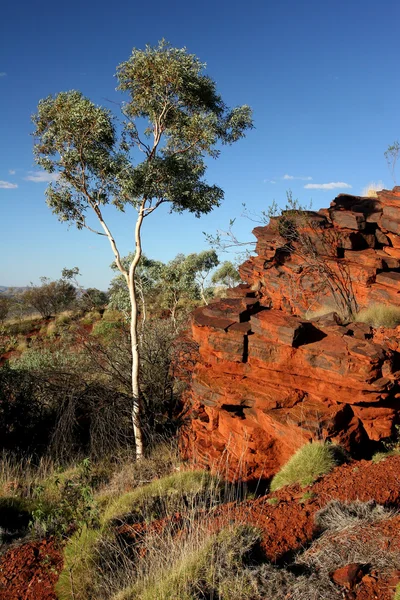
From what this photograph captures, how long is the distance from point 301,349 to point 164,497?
354 cm

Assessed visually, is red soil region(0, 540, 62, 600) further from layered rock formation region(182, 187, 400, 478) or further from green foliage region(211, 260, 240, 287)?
green foliage region(211, 260, 240, 287)

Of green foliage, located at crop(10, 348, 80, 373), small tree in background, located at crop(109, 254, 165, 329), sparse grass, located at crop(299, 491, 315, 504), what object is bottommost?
sparse grass, located at crop(299, 491, 315, 504)

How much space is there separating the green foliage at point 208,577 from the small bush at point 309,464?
2.52m

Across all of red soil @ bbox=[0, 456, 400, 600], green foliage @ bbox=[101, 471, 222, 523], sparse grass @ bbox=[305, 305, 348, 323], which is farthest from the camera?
sparse grass @ bbox=[305, 305, 348, 323]

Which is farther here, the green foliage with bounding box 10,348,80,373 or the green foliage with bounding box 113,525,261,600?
the green foliage with bounding box 10,348,80,373

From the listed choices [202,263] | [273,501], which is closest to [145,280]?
[202,263]

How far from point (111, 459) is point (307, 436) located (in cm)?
539

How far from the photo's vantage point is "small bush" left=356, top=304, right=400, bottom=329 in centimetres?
843

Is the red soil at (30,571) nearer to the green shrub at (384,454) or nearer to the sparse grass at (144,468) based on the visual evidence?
the sparse grass at (144,468)

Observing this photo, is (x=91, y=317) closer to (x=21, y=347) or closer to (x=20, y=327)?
(x=20, y=327)

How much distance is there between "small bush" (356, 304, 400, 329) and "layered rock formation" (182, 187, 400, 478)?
25 cm

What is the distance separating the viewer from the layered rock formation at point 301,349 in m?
7.71

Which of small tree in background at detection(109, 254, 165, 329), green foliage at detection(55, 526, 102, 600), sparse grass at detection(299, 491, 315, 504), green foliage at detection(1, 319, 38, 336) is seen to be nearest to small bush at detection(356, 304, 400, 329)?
sparse grass at detection(299, 491, 315, 504)

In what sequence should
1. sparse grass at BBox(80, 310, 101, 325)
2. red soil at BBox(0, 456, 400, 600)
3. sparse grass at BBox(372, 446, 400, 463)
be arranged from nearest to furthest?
red soil at BBox(0, 456, 400, 600)
sparse grass at BBox(372, 446, 400, 463)
sparse grass at BBox(80, 310, 101, 325)
